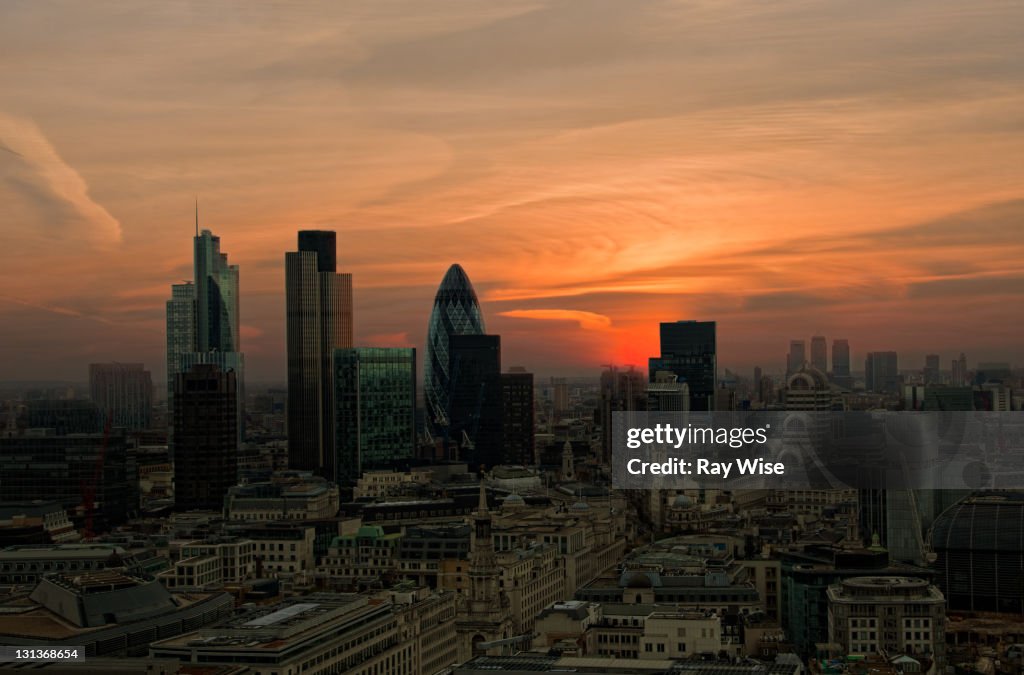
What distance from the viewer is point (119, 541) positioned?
67.9 meters

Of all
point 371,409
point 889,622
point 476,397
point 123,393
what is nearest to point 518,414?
point 476,397

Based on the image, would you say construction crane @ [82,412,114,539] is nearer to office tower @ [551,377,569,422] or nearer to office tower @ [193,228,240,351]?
office tower @ [193,228,240,351]

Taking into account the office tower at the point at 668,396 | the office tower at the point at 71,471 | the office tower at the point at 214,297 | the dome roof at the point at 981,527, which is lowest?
the dome roof at the point at 981,527

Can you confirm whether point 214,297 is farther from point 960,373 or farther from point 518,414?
point 960,373

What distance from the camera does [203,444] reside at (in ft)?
291

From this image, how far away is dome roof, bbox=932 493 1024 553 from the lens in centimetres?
5969

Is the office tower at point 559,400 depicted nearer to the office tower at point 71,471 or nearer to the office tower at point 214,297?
the office tower at point 214,297

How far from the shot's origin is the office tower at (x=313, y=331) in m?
118

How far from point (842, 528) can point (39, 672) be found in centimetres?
4915

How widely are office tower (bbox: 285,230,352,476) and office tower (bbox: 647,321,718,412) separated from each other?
90.5 feet

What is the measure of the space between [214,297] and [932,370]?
9097cm

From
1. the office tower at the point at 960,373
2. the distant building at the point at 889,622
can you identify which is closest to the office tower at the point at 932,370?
the office tower at the point at 960,373

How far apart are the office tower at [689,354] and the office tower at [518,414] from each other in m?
11.3

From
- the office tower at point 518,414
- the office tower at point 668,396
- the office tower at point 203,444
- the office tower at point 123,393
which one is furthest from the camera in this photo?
the office tower at point 518,414
